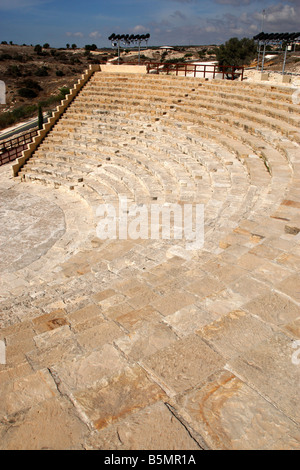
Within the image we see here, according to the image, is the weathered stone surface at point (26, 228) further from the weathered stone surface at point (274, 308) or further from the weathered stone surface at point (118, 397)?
the weathered stone surface at point (274, 308)

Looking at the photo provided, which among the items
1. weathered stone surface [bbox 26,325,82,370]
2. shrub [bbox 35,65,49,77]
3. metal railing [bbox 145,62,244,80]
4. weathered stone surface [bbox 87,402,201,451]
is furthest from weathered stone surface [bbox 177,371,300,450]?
shrub [bbox 35,65,49,77]

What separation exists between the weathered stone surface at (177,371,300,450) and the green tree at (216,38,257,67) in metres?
36.6

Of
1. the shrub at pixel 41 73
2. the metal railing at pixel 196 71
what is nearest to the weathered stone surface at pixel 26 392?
the metal railing at pixel 196 71

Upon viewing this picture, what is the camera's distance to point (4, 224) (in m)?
10.6

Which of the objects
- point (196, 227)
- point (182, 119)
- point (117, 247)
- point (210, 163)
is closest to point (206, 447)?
point (196, 227)

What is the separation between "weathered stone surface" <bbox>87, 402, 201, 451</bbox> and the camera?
2.14 meters

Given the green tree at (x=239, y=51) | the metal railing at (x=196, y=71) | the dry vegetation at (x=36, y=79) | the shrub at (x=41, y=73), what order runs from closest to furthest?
the metal railing at (x=196, y=71), the dry vegetation at (x=36, y=79), the green tree at (x=239, y=51), the shrub at (x=41, y=73)

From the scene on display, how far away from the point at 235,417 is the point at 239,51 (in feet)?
124

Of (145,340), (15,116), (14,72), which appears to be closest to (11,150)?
(15,116)

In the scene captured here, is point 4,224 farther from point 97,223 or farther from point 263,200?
point 263,200

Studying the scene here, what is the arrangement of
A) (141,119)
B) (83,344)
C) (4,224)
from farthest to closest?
(141,119) → (4,224) → (83,344)

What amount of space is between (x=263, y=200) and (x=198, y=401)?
15.1 ft

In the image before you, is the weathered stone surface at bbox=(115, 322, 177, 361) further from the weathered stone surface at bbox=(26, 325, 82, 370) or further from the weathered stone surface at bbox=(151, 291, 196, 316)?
the weathered stone surface at bbox=(26, 325, 82, 370)

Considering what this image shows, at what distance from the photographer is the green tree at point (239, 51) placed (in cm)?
3384
